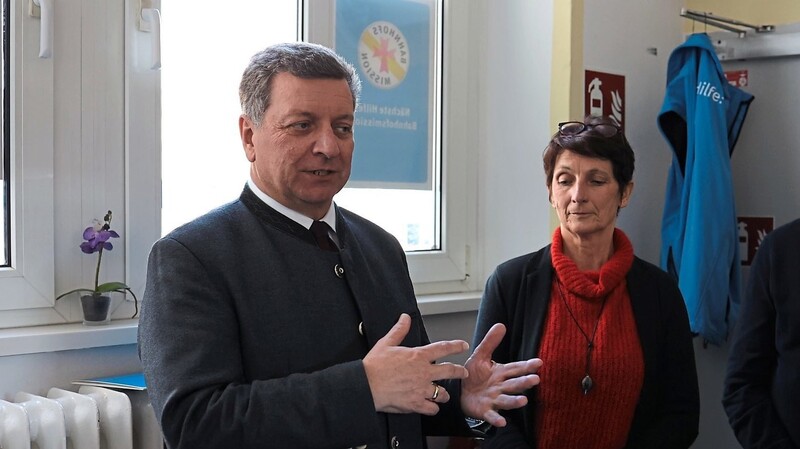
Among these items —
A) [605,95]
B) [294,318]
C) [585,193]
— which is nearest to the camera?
[294,318]

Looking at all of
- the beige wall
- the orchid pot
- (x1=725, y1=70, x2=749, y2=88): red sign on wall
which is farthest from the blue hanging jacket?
the orchid pot

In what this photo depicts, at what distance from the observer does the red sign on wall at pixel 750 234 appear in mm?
3164

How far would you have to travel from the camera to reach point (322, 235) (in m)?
1.57

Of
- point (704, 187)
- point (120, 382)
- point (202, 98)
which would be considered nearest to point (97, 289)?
point (120, 382)

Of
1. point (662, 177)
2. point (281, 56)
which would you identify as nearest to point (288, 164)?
point (281, 56)

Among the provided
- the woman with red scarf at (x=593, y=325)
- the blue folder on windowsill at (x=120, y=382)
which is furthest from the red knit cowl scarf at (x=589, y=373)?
the blue folder on windowsill at (x=120, y=382)

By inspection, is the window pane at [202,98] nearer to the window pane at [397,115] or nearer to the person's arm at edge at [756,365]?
the window pane at [397,115]

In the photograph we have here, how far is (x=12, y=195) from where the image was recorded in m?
2.09

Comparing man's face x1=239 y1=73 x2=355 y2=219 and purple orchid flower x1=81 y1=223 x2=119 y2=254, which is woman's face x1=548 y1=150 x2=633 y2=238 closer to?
man's face x1=239 y1=73 x2=355 y2=219

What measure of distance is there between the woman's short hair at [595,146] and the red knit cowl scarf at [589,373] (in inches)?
10.4

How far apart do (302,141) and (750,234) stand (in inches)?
87.6

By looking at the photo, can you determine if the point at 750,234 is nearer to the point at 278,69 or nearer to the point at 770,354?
the point at 770,354

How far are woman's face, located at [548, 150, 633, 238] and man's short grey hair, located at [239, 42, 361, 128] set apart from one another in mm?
867

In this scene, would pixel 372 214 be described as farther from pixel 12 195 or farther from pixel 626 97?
pixel 12 195
